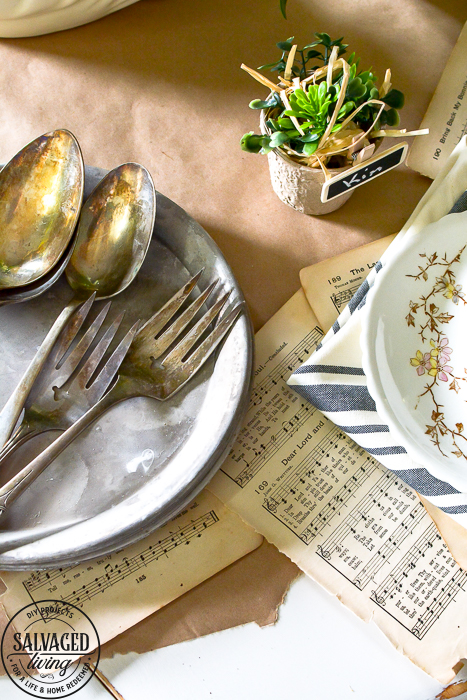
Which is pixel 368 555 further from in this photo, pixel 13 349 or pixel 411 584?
pixel 13 349

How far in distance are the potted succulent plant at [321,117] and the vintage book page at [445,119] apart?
0.42ft

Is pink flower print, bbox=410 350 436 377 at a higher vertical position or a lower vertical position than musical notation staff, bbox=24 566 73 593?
higher

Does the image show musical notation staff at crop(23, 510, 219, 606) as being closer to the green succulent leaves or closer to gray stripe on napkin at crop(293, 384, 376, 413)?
gray stripe on napkin at crop(293, 384, 376, 413)

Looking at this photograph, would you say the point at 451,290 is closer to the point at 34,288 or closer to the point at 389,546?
the point at 389,546

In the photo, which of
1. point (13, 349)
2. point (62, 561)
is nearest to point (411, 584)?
point (62, 561)

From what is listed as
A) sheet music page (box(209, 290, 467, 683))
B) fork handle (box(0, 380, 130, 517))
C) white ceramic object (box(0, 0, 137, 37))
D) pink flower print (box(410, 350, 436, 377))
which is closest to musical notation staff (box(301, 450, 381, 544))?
sheet music page (box(209, 290, 467, 683))

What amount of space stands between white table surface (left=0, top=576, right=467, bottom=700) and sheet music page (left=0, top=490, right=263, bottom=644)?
0.15 ft

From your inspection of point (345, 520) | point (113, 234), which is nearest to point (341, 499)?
point (345, 520)

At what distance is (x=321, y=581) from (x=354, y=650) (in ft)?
0.22

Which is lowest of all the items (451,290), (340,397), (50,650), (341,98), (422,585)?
(50,650)

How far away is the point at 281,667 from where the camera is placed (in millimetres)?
468

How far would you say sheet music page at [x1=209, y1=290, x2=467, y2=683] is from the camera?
465 mm

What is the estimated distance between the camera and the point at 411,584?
473mm

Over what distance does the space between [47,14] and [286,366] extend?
509 mm
